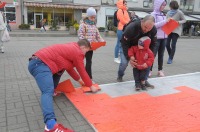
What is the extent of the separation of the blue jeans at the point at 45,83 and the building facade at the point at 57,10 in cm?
2581

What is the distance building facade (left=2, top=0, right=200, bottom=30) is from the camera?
1161 inches

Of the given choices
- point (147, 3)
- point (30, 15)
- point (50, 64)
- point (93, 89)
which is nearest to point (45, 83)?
point (50, 64)

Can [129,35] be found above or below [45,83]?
above

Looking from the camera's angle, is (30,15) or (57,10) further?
(57,10)

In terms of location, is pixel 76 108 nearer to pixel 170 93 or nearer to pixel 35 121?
pixel 35 121

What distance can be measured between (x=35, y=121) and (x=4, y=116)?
479 mm

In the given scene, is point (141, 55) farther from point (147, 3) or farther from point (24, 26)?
point (147, 3)

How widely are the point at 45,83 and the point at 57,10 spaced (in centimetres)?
3025

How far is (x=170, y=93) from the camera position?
4379mm

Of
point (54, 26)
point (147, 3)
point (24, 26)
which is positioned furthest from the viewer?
point (147, 3)

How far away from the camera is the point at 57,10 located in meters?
31.9

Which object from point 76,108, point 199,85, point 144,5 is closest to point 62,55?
→ point 76,108

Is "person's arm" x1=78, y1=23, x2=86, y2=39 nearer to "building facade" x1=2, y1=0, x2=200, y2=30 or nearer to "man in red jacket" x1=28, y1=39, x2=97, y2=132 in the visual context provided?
"man in red jacket" x1=28, y1=39, x2=97, y2=132

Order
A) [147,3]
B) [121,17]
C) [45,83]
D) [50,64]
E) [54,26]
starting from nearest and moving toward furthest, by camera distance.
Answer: [45,83] → [50,64] → [121,17] → [54,26] → [147,3]
